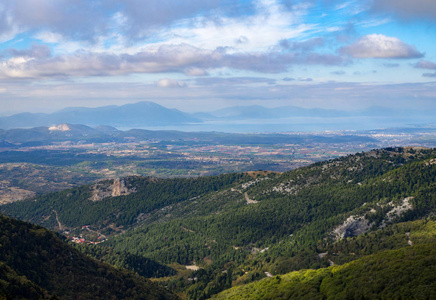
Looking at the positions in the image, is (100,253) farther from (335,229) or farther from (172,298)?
(335,229)

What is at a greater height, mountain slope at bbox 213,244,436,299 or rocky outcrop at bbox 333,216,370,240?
mountain slope at bbox 213,244,436,299

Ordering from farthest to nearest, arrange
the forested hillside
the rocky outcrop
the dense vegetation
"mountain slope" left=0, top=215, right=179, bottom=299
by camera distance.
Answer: the rocky outcrop < the forested hillside < "mountain slope" left=0, top=215, right=179, bottom=299 < the dense vegetation

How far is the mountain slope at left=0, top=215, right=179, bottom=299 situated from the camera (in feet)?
271

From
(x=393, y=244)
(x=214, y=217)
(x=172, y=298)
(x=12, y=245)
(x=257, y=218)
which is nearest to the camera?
(x=12, y=245)

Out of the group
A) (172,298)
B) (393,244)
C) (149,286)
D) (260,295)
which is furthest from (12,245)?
(393,244)

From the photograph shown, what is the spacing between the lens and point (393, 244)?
114 metres

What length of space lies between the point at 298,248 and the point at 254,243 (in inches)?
1237

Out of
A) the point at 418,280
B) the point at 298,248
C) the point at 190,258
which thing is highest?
the point at 418,280

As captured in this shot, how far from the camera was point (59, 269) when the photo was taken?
3497 inches

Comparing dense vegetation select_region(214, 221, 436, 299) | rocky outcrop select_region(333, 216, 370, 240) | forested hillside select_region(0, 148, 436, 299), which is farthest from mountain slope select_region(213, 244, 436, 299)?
rocky outcrop select_region(333, 216, 370, 240)

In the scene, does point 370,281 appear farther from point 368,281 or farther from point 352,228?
point 352,228

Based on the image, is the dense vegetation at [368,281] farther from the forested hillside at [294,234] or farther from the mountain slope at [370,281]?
the forested hillside at [294,234]

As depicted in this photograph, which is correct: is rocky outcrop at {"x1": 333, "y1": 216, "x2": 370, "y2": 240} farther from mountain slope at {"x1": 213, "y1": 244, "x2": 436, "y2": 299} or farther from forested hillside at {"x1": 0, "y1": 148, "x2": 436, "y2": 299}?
mountain slope at {"x1": 213, "y1": 244, "x2": 436, "y2": 299}

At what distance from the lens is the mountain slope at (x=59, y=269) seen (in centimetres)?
8250
